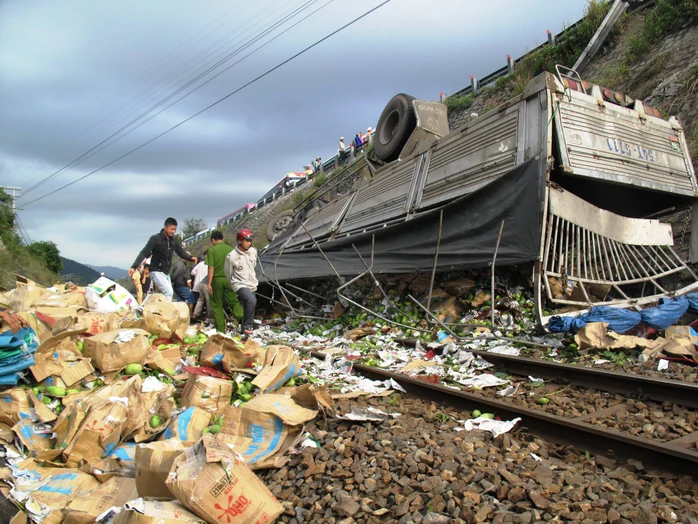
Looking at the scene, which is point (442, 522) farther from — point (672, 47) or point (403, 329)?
point (672, 47)

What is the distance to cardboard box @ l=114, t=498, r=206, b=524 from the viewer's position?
2.22 meters

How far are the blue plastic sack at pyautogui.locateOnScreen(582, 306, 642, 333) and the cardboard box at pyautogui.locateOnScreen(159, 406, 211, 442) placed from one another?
153 inches

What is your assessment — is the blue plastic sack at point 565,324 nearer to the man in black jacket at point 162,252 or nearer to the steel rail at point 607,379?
the steel rail at point 607,379

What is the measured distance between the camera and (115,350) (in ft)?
14.8

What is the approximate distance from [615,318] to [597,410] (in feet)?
5.94

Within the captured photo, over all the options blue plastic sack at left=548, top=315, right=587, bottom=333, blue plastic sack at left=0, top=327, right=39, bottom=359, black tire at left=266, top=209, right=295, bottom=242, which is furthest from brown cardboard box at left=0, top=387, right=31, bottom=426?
black tire at left=266, top=209, right=295, bottom=242

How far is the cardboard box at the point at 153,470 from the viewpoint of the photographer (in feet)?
8.45

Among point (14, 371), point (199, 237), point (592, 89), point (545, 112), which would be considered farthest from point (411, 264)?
point (199, 237)

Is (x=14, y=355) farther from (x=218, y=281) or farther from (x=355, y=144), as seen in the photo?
(x=355, y=144)

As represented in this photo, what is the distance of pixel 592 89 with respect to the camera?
640 cm

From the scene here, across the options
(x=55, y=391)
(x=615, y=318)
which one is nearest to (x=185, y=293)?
(x=55, y=391)

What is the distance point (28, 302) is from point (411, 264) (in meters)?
5.35

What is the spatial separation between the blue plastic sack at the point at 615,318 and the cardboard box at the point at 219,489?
3.93 meters

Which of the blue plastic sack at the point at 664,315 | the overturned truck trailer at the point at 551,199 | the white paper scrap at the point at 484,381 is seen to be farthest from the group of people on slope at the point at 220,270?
the blue plastic sack at the point at 664,315
